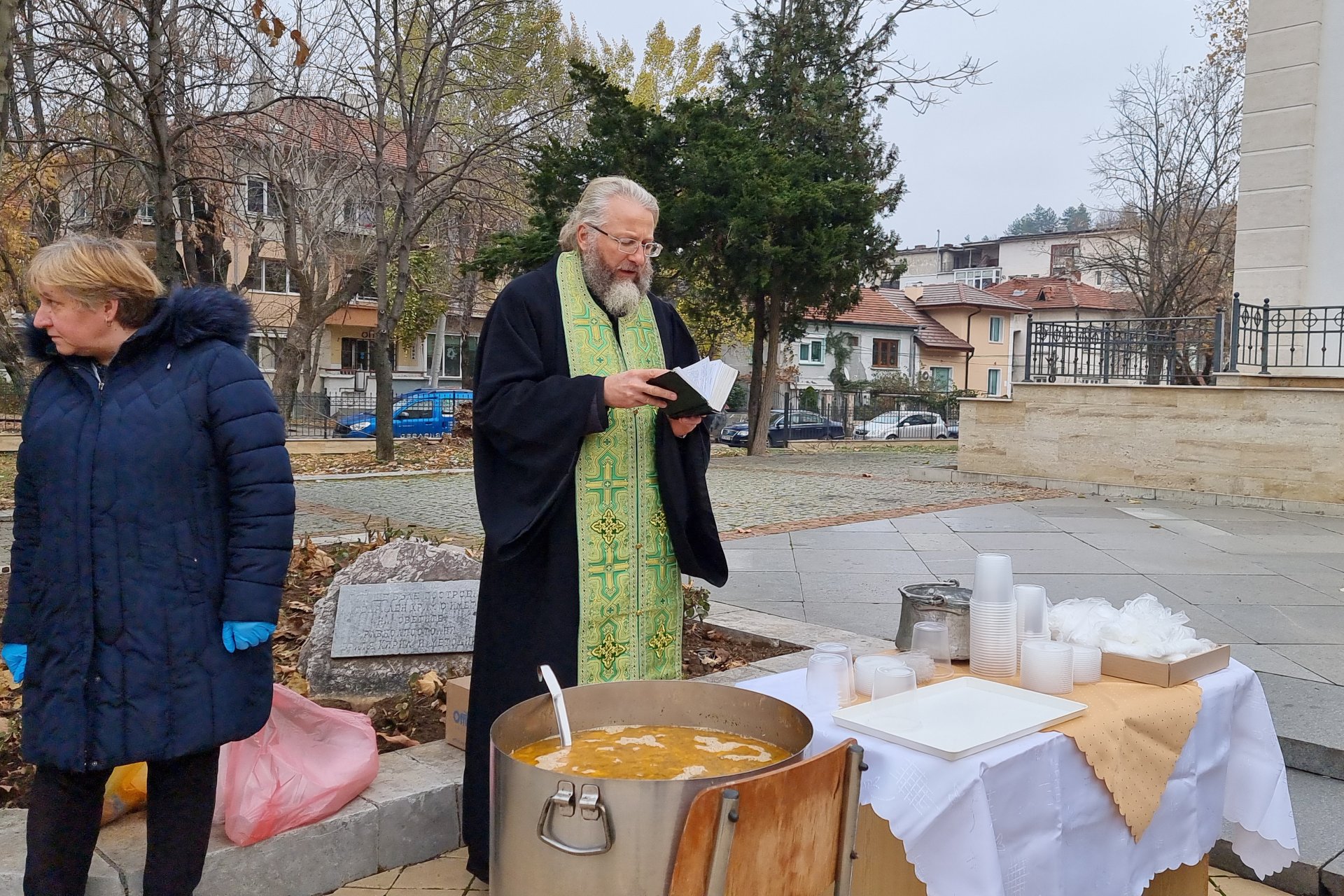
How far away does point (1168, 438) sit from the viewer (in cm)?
1257

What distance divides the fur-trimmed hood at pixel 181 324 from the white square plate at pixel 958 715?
5.36ft

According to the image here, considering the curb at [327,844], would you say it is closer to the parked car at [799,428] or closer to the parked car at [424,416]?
the parked car at [424,416]

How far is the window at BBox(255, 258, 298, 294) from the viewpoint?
35.8 m

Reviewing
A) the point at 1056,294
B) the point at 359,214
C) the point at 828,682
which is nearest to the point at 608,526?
the point at 828,682

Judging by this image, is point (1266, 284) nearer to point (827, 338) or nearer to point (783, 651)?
point (783, 651)

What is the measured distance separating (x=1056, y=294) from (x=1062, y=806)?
5620 cm

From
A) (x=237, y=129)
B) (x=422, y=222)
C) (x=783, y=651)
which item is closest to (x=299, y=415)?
(x=422, y=222)

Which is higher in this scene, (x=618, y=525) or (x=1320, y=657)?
(x=618, y=525)

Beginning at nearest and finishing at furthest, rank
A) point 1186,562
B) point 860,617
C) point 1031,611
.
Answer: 1. point 1031,611
2. point 860,617
3. point 1186,562

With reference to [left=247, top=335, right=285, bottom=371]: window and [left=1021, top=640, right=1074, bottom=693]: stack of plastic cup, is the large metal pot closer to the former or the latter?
[left=1021, top=640, right=1074, bottom=693]: stack of plastic cup

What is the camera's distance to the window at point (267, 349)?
2915cm

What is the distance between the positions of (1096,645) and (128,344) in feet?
7.80

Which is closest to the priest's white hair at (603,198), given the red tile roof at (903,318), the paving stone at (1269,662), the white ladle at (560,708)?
the white ladle at (560,708)

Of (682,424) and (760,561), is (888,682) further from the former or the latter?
(760,561)
